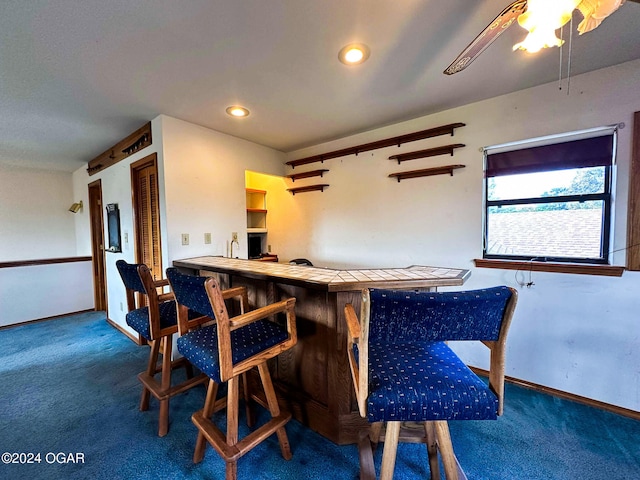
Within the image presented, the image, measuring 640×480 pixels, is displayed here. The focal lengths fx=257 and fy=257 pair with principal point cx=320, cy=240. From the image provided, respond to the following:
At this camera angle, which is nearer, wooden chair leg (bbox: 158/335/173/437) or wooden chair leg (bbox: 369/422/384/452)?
wooden chair leg (bbox: 369/422/384/452)

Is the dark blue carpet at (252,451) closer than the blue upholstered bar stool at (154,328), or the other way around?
the dark blue carpet at (252,451)

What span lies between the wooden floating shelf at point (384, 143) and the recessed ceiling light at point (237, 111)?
107cm

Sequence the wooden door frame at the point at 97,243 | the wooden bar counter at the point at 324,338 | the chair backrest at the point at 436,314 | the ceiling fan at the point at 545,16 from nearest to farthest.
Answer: the chair backrest at the point at 436,314 → the ceiling fan at the point at 545,16 → the wooden bar counter at the point at 324,338 → the wooden door frame at the point at 97,243

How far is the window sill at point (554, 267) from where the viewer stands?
5.90 ft

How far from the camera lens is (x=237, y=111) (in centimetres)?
230

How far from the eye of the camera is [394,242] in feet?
8.88

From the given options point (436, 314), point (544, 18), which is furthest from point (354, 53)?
point (436, 314)

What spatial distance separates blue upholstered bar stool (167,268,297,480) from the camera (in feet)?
3.70

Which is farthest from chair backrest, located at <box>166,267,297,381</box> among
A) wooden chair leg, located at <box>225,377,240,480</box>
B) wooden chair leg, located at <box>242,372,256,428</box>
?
wooden chair leg, located at <box>242,372,256,428</box>

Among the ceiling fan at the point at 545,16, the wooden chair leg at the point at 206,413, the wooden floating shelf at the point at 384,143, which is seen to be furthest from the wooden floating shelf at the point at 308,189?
the wooden chair leg at the point at 206,413

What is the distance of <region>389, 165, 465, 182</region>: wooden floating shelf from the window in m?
0.28

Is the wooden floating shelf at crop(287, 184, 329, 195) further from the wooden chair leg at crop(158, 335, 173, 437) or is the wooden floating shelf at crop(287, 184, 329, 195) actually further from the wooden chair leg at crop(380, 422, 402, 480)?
the wooden chair leg at crop(380, 422, 402, 480)

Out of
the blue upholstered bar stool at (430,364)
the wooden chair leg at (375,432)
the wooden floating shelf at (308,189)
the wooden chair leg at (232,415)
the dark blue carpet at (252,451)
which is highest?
the wooden floating shelf at (308,189)

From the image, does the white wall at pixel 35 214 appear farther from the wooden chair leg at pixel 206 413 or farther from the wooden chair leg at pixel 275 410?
the wooden chair leg at pixel 275 410
